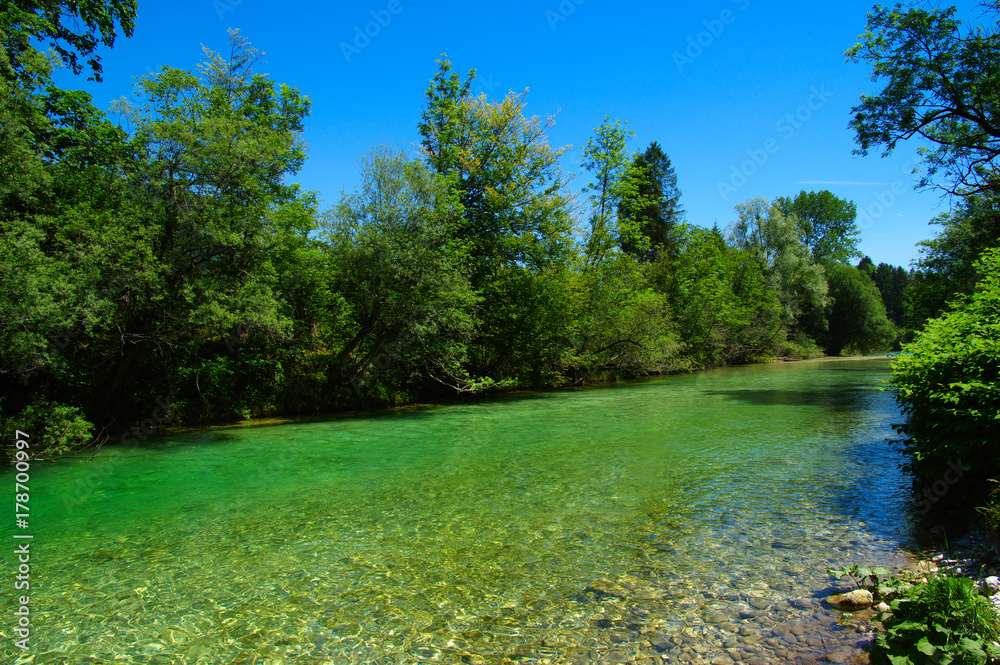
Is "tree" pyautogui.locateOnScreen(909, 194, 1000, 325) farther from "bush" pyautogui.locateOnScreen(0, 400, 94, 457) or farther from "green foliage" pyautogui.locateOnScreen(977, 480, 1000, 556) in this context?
"bush" pyautogui.locateOnScreen(0, 400, 94, 457)

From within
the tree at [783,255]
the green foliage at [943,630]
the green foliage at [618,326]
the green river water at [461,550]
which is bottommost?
the green river water at [461,550]

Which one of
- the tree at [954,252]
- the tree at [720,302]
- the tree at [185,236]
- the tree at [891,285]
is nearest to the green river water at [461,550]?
the tree at [185,236]

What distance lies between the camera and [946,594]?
3443 mm

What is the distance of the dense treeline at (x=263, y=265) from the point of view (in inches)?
506

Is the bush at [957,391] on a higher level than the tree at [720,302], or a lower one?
lower

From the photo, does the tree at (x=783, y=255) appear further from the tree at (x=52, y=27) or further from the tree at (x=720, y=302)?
the tree at (x=52, y=27)

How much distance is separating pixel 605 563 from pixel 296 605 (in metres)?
3.10

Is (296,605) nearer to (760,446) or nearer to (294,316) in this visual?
(760,446)

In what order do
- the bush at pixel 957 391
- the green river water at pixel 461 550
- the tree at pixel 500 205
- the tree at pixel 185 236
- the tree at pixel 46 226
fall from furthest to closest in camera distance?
the tree at pixel 500 205 → the tree at pixel 185 236 → the tree at pixel 46 226 → the bush at pixel 957 391 → the green river water at pixel 461 550

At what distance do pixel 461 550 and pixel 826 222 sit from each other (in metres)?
75.2

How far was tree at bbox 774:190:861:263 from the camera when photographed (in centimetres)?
6669

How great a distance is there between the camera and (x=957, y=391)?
229 inches

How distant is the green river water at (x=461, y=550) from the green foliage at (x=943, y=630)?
1.68 ft

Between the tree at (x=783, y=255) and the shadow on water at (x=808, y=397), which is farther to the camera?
the tree at (x=783, y=255)
